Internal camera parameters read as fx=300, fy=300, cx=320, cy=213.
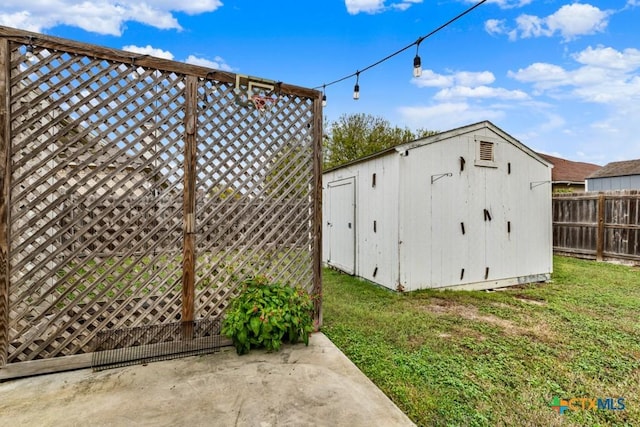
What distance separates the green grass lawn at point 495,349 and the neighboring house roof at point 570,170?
1339 cm

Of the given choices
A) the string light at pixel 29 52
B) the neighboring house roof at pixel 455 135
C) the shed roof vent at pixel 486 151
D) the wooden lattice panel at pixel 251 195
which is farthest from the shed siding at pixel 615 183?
the string light at pixel 29 52

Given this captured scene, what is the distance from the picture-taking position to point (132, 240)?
2.42 meters

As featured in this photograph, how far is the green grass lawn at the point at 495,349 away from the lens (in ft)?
5.97

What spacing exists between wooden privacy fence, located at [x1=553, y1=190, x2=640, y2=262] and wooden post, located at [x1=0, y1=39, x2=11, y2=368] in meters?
10.1

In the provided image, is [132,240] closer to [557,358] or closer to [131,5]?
[557,358]

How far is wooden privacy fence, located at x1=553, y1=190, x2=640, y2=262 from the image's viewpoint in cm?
662

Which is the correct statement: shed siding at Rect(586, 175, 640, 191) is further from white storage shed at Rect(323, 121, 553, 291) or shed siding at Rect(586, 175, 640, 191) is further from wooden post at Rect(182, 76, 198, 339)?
wooden post at Rect(182, 76, 198, 339)

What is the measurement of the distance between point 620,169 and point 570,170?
94.9 inches

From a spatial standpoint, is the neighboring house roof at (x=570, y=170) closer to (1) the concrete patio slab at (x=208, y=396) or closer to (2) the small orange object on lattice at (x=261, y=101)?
(2) the small orange object on lattice at (x=261, y=101)

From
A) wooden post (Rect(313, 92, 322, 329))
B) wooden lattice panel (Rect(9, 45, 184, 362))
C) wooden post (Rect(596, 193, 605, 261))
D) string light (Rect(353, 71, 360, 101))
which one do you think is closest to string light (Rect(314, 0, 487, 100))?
string light (Rect(353, 71, 360, 101))

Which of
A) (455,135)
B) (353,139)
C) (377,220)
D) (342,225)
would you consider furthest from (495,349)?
(353,139)

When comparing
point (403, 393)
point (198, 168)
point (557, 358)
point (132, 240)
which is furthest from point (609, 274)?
point (132, 240)

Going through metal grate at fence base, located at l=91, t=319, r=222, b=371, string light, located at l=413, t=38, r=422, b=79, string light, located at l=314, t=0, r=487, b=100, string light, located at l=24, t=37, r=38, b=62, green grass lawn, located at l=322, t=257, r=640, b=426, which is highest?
string light, located at l=314, t=0, r=487, b=100

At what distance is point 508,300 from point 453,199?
1667mm
